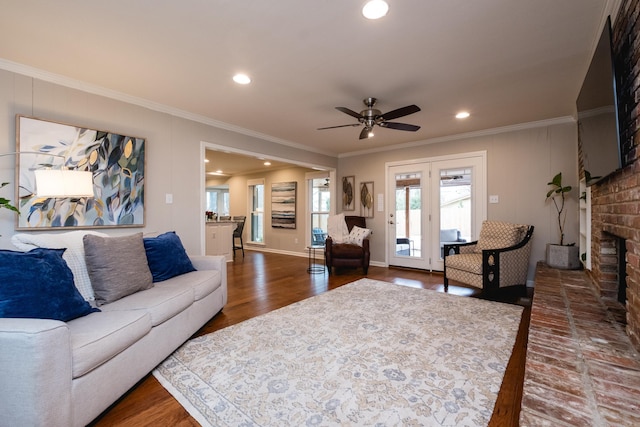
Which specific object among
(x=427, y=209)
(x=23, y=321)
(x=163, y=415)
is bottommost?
(x=163, y=415)

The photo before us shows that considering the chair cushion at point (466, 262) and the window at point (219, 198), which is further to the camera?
the window at point (219, 198)

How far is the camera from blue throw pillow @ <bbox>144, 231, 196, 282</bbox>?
2584 mm

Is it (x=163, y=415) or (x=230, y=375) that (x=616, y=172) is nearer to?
(x=230, y=375)

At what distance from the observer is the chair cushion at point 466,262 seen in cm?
354

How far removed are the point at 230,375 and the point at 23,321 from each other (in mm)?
1118

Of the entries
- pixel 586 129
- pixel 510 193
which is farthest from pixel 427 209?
pixel 586 129

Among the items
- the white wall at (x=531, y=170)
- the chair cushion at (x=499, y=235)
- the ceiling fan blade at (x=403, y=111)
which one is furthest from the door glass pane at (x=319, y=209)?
the ceiling fan blade at (x=403, y=111)

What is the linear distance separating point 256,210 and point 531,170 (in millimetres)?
6412

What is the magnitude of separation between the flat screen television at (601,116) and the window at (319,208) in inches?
195

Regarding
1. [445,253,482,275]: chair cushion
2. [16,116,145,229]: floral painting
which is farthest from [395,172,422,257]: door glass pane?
[16,116,145,229]: floral painting

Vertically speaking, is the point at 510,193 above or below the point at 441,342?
above

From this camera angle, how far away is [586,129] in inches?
89.5

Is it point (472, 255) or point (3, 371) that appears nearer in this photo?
point (3, 371)

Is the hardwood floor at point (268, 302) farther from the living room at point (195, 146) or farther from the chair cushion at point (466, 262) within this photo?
the living room at point (195, 146)
